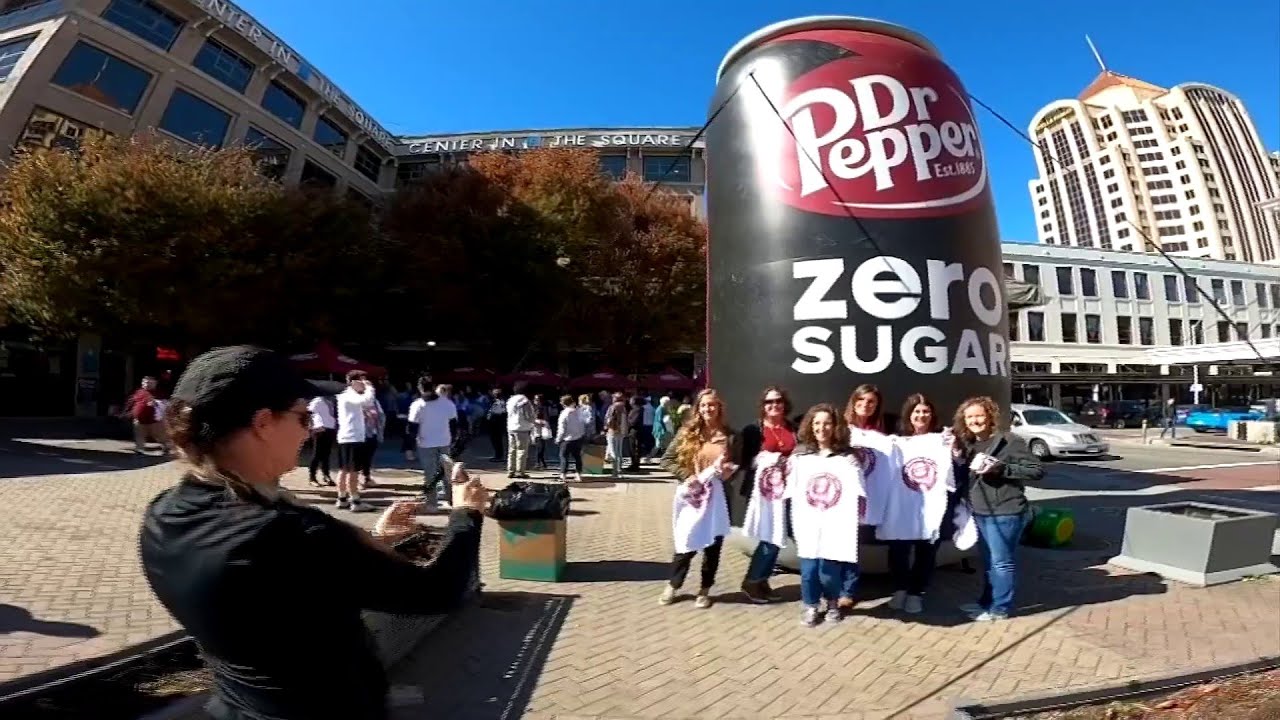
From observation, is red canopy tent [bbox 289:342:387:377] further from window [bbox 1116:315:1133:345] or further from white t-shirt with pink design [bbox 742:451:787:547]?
window [bbox 1116:315:1133:345]

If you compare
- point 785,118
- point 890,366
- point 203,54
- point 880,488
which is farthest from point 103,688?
point 203,54

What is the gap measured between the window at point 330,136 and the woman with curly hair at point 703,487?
35.3 m

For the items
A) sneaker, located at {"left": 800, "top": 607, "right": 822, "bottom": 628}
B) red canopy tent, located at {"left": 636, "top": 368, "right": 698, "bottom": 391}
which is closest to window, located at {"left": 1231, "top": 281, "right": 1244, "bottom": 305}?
red canopy tent, located at {"left": 636, "top": 368, "right": 698, "bottom": 391}

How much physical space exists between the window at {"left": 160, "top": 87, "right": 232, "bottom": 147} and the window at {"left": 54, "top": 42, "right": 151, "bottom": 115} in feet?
3.54

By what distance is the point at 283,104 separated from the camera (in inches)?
1304

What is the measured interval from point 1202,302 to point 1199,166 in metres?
80.0

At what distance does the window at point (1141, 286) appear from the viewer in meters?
48.0

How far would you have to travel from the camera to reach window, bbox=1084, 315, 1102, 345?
46188mm

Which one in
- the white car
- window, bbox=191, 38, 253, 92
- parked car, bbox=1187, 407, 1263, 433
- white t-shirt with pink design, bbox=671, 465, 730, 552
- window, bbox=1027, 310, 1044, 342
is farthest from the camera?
window, bbox=1027, 310, 1044, 342

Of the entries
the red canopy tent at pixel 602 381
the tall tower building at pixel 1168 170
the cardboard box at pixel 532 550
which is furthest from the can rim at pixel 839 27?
the tall tower building at pixel 1168 170

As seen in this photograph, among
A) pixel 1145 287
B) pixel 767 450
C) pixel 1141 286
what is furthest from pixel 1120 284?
pixel 767 450

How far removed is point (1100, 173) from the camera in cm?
11706

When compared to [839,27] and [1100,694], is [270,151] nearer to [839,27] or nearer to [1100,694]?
[839,27]

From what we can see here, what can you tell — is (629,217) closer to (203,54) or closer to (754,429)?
(203,54)
